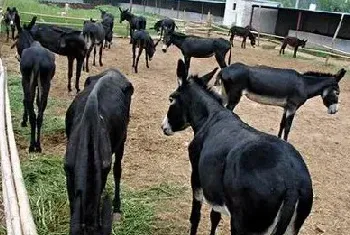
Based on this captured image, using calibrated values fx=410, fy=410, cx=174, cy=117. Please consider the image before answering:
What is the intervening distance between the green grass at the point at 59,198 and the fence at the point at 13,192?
514mm

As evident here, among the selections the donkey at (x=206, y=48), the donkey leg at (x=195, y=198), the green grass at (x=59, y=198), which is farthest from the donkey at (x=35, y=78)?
the donkey at (x=206, y=48)

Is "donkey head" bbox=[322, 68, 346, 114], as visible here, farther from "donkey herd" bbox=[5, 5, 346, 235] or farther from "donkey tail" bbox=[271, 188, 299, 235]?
"donkey tail" bbox=[271, 188, 299, 235]

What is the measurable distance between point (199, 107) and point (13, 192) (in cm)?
222

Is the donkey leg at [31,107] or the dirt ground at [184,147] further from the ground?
the donkey leg at [31,107]

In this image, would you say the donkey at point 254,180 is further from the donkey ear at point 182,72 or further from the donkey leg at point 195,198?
the donkey ear at point 182,72

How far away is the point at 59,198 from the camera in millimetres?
5176

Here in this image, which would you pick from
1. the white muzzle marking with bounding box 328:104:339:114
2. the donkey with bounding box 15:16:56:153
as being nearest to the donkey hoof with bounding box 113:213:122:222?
the donkey with bounding box 15:16:56:153

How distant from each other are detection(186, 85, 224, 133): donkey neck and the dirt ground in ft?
4.50

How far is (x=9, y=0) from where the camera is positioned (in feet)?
97.4

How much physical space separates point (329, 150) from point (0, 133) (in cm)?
648

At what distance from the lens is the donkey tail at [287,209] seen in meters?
3.11

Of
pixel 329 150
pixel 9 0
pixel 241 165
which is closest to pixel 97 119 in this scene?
pixel 241 165

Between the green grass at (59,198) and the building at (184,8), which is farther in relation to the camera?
the building at (184,8)

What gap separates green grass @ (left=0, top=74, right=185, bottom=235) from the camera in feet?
15.4
